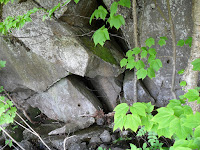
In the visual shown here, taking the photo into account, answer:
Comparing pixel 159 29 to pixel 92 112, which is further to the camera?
pixel 92 112

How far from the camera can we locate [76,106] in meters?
5.56

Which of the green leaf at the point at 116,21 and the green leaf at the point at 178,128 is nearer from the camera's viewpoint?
the green leaf at the point at 178,128

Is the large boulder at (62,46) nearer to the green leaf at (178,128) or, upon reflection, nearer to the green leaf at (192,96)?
the green leaf at (192,96)

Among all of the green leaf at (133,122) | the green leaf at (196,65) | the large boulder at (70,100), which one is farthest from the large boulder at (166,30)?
the green leaf at (133,122)

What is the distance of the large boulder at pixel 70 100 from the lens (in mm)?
5363

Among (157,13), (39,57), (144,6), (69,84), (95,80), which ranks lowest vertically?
(95,80)

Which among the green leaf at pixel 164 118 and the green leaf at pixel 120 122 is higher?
the green leaf at pixel 120 122

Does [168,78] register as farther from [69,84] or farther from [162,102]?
[69,84]

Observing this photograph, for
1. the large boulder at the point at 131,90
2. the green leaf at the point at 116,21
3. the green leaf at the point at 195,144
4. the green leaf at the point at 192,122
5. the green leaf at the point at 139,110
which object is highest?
the green leaf at the point at 116,21

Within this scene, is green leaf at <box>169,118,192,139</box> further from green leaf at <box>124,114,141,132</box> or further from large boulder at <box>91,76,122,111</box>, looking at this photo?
large boulder at <box>91,76,122,111</box>

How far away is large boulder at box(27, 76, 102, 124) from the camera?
17.6ft

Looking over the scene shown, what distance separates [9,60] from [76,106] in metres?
2.63

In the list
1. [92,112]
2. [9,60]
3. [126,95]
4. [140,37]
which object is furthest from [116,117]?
[9,60]

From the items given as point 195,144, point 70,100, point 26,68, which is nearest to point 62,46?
point 26,68
